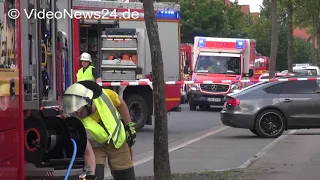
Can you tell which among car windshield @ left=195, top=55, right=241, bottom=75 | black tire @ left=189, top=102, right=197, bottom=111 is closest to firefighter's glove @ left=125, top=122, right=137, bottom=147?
car windshield @ left=195, top=55, right=241, bottom=75

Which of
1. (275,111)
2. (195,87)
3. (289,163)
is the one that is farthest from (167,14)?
(195,87)

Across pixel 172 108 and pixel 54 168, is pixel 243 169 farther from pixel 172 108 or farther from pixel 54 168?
pixel 172 108

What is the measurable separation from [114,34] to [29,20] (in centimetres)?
→ 1179

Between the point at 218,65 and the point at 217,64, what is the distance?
0.06 m

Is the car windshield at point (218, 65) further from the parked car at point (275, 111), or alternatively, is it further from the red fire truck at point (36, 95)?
the red fire truck at point (36, 95)

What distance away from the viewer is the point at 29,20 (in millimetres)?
6004

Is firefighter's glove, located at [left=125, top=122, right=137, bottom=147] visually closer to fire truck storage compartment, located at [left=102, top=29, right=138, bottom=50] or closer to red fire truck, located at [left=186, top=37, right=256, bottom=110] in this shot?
fire truck storage compartment, located at [left=102, top=29, right=138, bottom=50]

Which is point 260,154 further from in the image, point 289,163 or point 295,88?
point 295,88

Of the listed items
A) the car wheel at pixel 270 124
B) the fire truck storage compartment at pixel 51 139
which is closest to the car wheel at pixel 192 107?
the car wheel at pixel 270 124

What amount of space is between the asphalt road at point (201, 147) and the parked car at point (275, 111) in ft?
1.32

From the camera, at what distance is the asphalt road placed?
1163 centimetres

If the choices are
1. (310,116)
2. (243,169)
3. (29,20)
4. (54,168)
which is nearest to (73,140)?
(54,168)

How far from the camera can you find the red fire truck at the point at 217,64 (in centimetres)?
2817

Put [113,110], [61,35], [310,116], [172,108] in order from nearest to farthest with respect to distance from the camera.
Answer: [113,110] < [61,35] < [310,116] < [172,108]
